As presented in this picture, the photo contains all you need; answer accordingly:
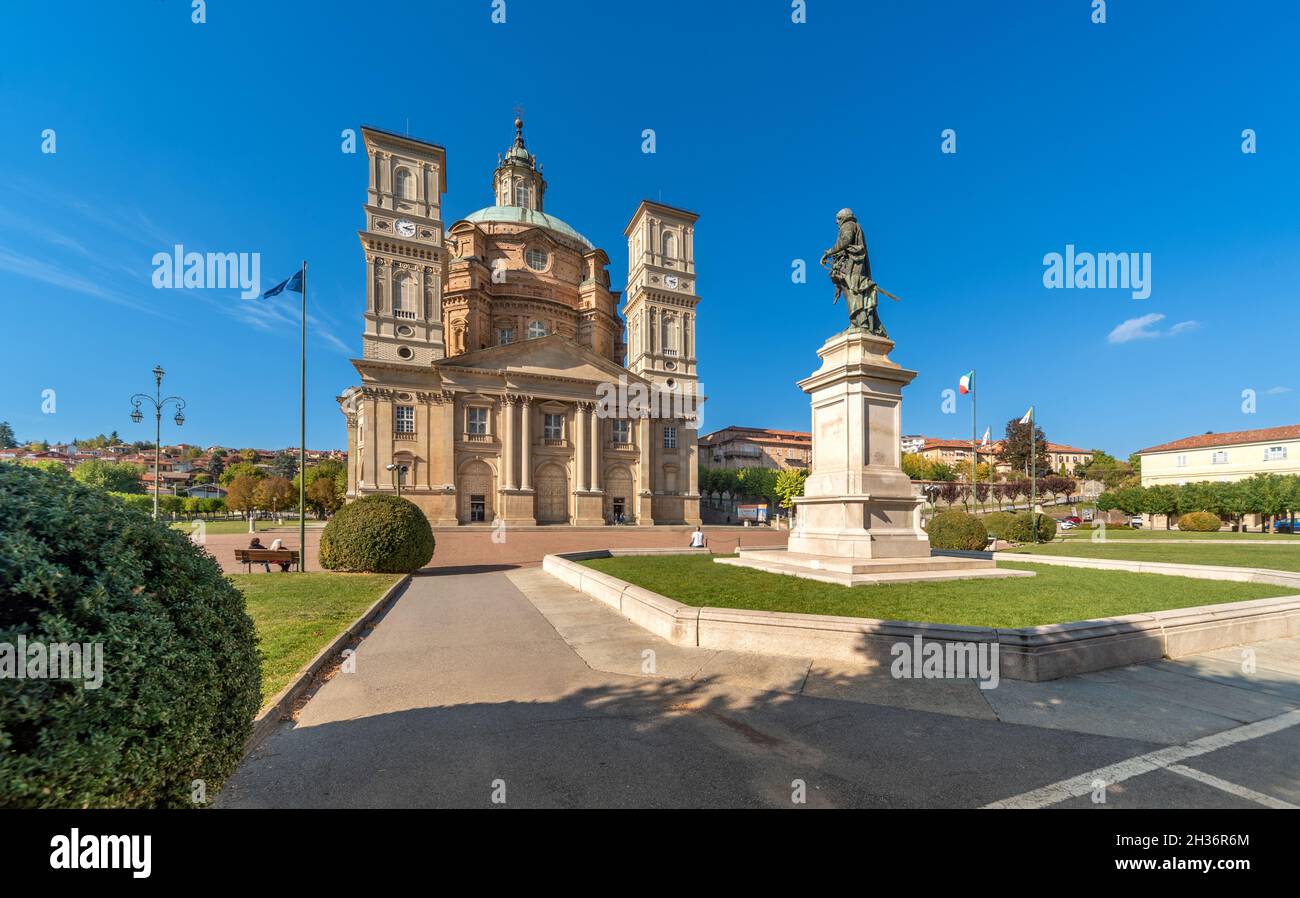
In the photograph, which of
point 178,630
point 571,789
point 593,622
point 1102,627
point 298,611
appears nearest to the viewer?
point 178,630

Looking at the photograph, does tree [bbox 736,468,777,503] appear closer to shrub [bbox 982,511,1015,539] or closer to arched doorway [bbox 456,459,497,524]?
arched doorway [bbox 456,459,497,524]

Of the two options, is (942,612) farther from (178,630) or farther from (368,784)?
(178,630)

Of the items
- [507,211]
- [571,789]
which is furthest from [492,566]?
[507,211]

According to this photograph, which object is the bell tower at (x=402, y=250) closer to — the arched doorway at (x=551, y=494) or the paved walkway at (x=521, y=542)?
the arched doorway at (x=551, y=494)

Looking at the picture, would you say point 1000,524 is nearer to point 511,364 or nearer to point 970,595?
point 970,595

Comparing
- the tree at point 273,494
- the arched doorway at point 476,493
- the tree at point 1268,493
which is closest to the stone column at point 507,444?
the arched doorway at point 476,493

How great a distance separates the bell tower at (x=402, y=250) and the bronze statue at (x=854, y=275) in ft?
104

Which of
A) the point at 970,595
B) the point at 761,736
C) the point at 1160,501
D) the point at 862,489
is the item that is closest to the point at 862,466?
the point at 862,489

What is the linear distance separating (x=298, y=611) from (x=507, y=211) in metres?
49.9

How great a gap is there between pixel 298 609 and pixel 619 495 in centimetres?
3310

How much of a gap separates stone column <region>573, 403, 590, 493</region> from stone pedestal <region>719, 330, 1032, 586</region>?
97.0 ft

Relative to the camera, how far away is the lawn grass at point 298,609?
254 inches

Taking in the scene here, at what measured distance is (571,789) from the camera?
3.61 meters

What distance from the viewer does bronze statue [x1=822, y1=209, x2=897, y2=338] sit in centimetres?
1184
